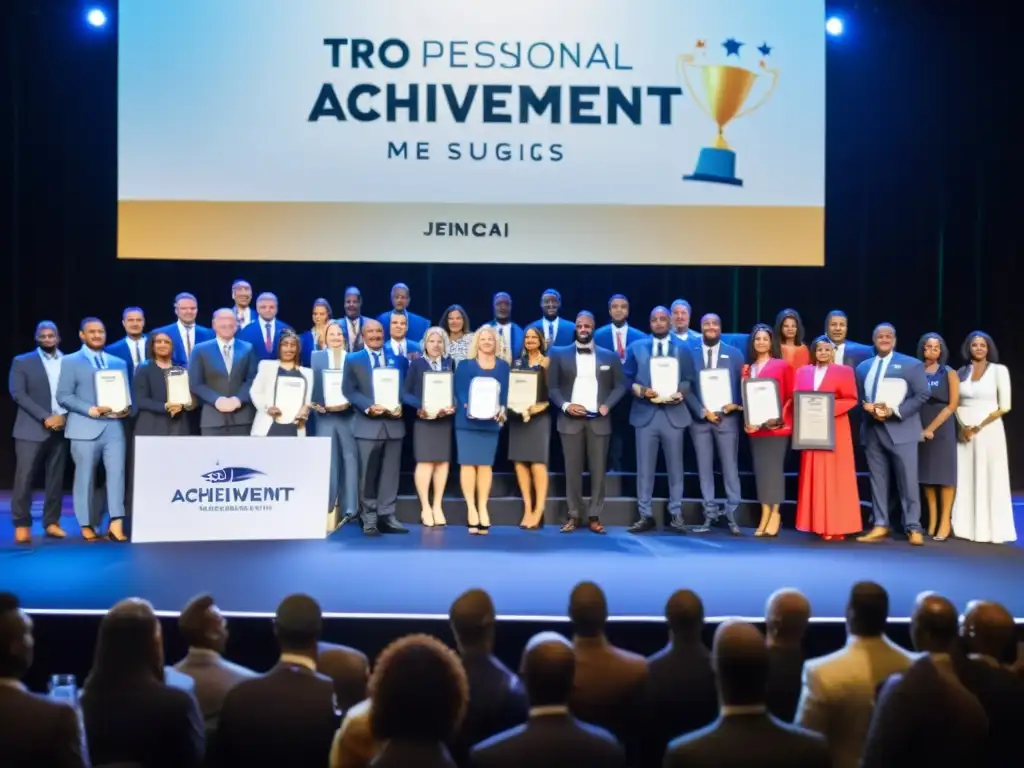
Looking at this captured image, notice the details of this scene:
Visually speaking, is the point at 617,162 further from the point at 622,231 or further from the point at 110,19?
the point at 110,19

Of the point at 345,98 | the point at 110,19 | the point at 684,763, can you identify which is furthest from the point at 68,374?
the point at 684,763

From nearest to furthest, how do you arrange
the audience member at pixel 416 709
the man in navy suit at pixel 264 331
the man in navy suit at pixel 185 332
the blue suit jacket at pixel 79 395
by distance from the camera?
1. the audience member at pixel 416 709
2. the blue suit jacket at pixel 79 395
3. the man in navy suit at pixel 185 332
4. the man in navy suit at pixel 264 331

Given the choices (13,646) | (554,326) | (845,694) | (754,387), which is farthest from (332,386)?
(845,694)

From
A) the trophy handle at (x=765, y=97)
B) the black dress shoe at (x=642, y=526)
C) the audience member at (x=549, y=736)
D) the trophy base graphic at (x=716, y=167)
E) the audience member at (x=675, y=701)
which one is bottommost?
the black dress shoe at (x=642, y=526)

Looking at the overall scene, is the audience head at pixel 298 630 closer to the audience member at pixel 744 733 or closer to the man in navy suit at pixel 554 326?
the audience member at pixel 744 733

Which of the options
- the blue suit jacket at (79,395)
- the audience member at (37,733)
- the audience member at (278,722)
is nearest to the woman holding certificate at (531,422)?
the blue suit jacket at (79,395)

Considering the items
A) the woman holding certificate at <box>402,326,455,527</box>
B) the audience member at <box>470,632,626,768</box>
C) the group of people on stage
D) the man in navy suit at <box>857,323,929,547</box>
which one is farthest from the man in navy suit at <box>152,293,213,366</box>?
the audience member at <box>470,632,626,768</box>

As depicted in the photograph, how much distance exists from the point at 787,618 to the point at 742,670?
804mm

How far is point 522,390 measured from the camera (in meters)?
7.47

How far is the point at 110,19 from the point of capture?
9.17m

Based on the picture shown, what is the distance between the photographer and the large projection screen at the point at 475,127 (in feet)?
26.5

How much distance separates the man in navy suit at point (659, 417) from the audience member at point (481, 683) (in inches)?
186

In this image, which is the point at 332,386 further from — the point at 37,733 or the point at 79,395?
the point at 37,733

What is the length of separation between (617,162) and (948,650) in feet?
19.7
